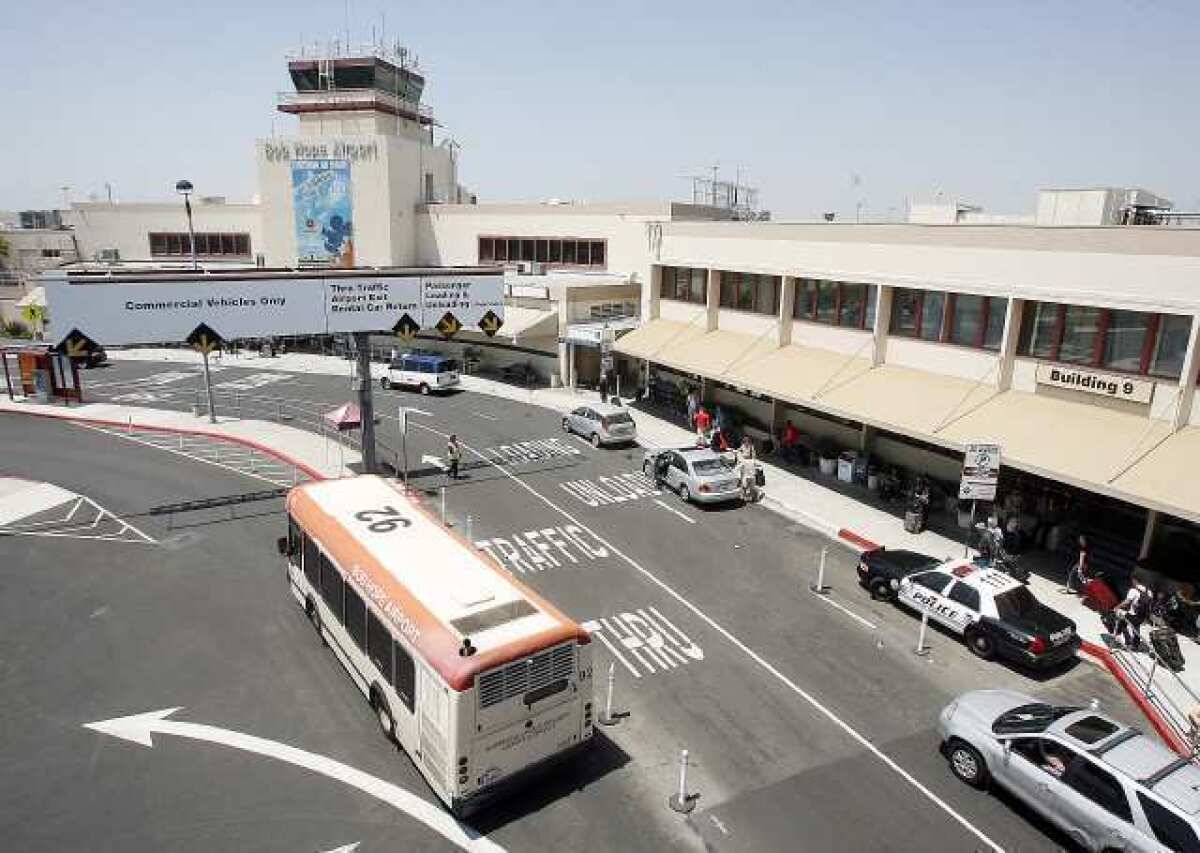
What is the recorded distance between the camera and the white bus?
1040 centimetres

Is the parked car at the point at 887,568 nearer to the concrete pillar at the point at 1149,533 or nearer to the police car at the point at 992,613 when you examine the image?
the police car at the point at 992,613

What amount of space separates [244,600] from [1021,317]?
→ 73.4 feet

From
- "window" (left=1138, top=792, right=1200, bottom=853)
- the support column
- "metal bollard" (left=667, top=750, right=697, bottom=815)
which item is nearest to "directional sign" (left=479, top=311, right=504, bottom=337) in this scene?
the support column

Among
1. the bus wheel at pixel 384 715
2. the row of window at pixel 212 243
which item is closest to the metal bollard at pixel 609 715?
the bus wheel at pixel 384 715

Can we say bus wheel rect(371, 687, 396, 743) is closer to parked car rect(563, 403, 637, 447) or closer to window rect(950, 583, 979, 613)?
window rect(950, 583, 979, 613)

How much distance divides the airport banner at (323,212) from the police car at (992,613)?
46.9 metres

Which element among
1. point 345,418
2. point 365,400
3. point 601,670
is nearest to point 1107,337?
point 601,670

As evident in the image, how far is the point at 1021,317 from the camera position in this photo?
2191 cm

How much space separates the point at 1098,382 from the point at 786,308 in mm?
11935

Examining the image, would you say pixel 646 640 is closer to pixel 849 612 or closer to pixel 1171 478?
pixel 849 612

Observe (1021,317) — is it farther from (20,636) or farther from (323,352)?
(323,352)

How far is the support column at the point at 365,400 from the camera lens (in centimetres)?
2584

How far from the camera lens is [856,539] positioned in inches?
895

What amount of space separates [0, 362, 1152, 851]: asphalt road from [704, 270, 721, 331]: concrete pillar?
37.7 ft
